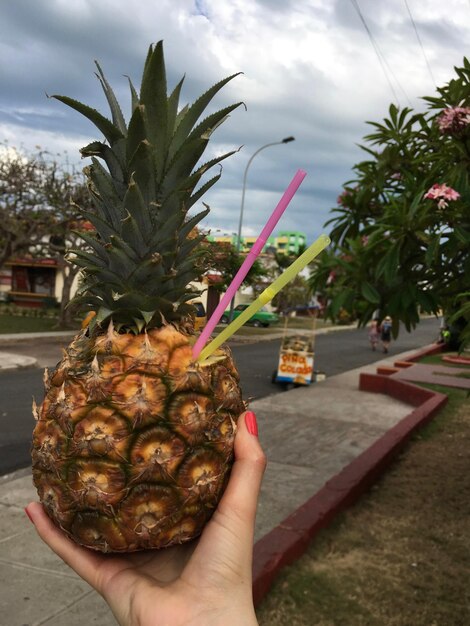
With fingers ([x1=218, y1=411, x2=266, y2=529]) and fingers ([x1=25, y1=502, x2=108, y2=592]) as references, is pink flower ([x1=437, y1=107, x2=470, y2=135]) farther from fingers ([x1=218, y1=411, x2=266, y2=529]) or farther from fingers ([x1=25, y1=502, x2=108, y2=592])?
fingers ([x1=25, y1=502, x2=108, y2=592])

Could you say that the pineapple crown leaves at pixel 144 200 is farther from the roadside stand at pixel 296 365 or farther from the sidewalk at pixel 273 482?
the roadside stand at pixel 296 365

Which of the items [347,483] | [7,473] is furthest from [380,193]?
[7,473]

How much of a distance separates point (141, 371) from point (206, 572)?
699 mm

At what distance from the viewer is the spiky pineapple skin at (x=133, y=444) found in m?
1.84

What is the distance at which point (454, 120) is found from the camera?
4629mm

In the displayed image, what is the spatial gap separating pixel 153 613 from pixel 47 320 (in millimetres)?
33228

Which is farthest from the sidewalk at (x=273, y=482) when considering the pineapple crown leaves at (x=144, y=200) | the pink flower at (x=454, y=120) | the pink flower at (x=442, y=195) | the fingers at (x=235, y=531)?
the pink flower at (x=454, y=120)

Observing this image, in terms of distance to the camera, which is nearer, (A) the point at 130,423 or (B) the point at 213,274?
(A) the point at 130,423

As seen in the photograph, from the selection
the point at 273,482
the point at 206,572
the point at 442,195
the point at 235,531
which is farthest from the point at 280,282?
the point at 273,482

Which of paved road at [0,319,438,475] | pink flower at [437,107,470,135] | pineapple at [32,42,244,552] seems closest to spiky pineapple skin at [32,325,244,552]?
pineapple at [32,42,244,552]

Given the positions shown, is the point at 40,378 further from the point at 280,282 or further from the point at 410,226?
the point at 280,282

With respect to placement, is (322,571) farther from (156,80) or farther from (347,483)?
(156,80)

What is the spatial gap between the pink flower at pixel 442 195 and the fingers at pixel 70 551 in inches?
140

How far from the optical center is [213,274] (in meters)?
3.19
